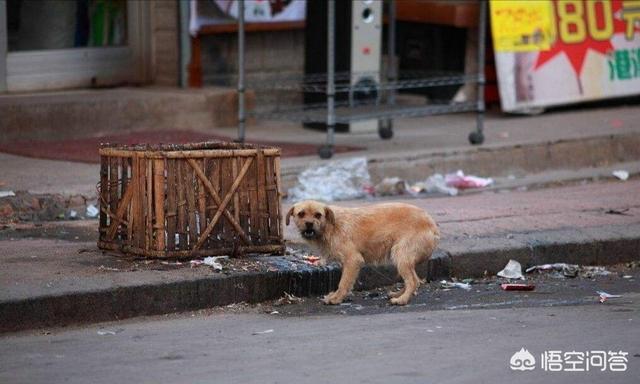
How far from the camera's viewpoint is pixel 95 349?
6.35 meters

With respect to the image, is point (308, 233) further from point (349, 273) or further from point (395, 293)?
point (395, 293)

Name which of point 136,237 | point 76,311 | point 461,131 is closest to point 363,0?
point 461,131

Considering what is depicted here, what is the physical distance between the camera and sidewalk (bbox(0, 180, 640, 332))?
6.97 metres

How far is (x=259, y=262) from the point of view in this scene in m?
7.86

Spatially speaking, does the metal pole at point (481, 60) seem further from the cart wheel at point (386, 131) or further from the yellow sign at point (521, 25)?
the yellow sign at point (521, 25)

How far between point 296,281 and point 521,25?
7355mm

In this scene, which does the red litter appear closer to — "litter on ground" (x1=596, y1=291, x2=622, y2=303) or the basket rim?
"litter on ground" (x1=596, y1=291, x2=622, y2=303)

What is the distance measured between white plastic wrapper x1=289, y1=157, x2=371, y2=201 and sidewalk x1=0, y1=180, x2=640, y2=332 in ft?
1.77

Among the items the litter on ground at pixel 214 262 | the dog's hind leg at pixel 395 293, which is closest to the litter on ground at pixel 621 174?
the dog's hind leg at pixel 395 293

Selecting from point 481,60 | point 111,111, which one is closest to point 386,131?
point 481,60

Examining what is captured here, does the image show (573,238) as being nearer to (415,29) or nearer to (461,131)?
(461,131)

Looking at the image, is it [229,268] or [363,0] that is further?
[363,0]

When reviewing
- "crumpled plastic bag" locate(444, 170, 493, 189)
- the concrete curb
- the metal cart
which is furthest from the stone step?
the concrete curb

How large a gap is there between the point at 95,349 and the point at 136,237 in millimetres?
1526
